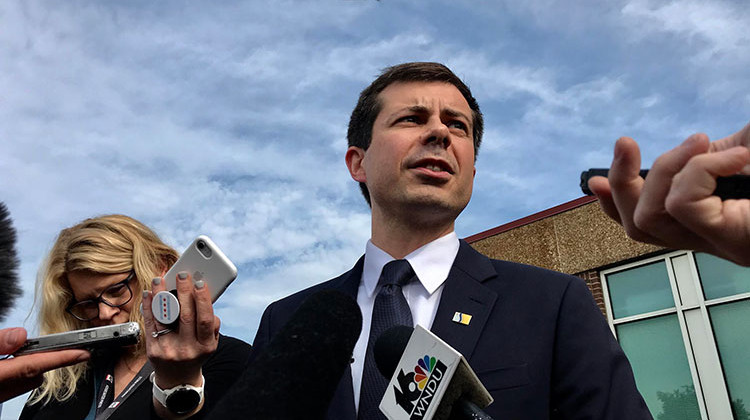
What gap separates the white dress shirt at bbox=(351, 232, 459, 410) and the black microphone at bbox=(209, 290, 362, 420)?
4.38 ft

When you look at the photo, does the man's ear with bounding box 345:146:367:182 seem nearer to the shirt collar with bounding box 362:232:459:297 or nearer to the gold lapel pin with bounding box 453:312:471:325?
the shirt collar with bounding box 362:232:459:297

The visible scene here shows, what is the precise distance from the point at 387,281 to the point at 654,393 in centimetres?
1007

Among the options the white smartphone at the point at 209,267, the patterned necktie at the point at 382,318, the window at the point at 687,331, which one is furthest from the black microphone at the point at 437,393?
the window at the point at 687,331

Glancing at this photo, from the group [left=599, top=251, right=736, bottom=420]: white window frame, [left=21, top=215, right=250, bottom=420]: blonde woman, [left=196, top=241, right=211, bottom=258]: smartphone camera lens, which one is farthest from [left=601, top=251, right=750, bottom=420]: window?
[left=196, top=241, right=211, bottom=258]: smartphone camera lens

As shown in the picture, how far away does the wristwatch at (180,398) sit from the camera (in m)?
2.71

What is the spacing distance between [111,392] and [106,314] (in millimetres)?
475

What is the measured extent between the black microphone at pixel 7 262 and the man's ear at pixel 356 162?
6.17 ft

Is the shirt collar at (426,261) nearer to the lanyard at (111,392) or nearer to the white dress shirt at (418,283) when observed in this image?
the white dress shirt at (418,283)

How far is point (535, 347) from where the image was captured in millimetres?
2379

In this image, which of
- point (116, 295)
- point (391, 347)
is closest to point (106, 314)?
point (116, 295)

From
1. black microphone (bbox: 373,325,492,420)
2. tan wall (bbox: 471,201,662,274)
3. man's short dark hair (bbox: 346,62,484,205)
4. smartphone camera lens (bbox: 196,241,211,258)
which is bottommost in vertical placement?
black microphone (bbox: 373,325,492,420)

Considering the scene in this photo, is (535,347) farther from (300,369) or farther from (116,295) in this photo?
(116,295)

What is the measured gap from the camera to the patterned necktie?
2350mm

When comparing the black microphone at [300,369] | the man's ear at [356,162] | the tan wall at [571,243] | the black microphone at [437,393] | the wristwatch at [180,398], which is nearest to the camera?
the black microphone at [300,369]
